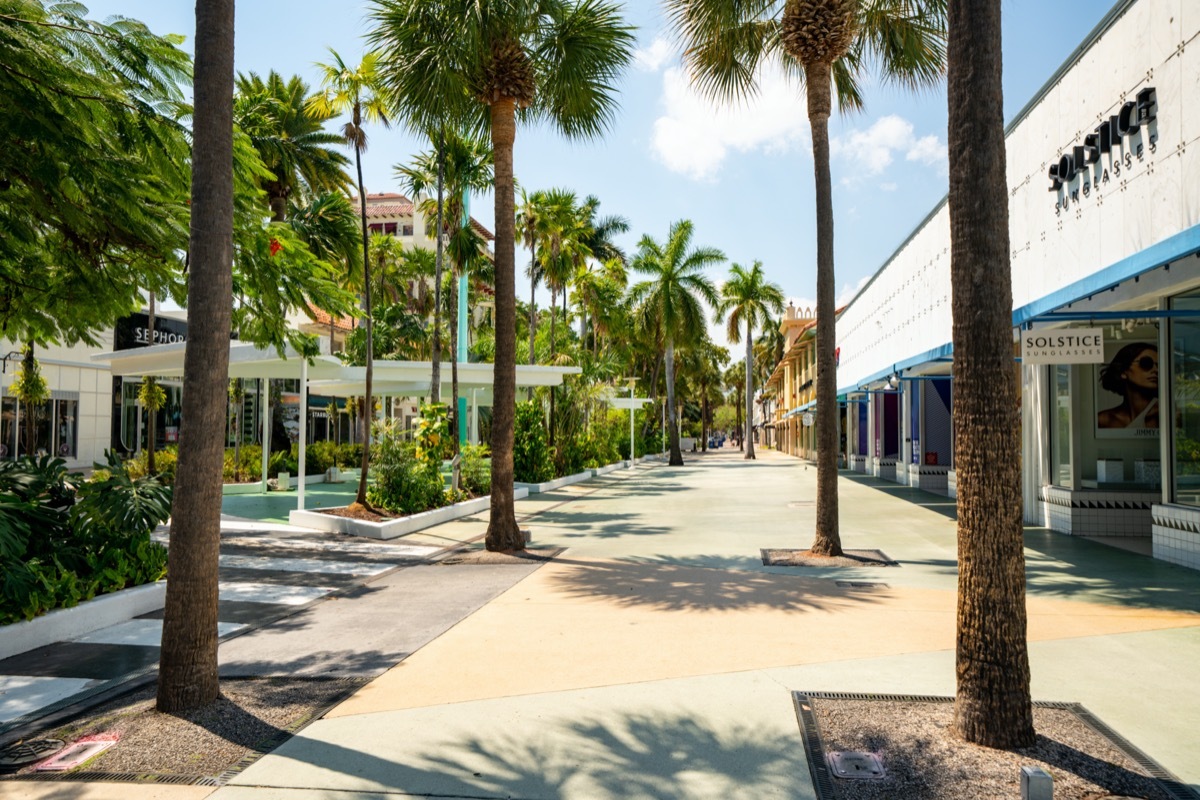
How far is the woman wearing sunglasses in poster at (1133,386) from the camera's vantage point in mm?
13086

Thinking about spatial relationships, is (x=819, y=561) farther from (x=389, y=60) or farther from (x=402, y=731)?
(x=389, y=60)

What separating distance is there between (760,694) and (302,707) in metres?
2.97

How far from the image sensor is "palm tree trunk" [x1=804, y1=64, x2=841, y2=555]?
11.2m

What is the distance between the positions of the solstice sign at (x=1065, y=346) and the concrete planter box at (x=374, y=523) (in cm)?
793

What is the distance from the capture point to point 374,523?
1386 centimetres

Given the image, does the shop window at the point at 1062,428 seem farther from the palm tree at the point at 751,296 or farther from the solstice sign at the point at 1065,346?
the palm tree at the point at 751,296

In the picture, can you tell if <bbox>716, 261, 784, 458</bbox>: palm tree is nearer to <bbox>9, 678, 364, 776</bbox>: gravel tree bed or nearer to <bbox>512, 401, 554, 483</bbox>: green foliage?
<bbox>512, 401, 554, 483</bbox>: green foliage

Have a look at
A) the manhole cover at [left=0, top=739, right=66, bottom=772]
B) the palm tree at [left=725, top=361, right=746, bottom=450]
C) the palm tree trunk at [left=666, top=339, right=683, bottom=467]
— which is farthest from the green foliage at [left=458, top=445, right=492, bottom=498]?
the palm tree at [left=725, top=361, right=746, bottom=450]

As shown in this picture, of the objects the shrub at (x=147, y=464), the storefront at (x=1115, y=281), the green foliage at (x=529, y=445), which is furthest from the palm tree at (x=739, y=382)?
the storefront at (x=1115, y=281)

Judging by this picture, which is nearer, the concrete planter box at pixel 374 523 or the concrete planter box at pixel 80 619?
the concrete planter box at pixel 80 619

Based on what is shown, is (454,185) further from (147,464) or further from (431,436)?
(147,464)

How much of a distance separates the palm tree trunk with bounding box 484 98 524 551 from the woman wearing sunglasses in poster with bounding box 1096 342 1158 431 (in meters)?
9.50

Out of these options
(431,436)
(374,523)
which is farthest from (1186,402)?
(431,436)

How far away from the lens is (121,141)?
811cm
